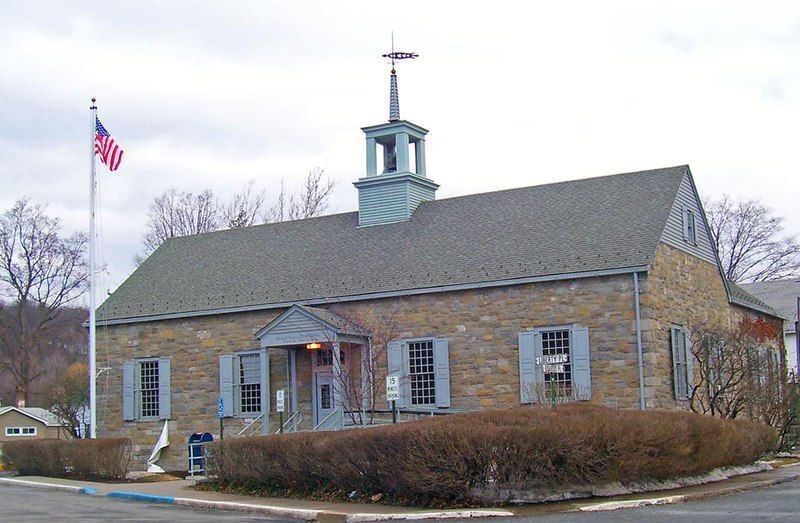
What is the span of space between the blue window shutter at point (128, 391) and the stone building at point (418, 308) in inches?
2.4

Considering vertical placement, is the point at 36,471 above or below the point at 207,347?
below

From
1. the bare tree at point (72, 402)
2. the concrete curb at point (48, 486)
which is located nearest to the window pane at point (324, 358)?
the concrete curb at point (48, 486)

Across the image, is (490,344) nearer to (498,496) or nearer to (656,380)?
(656,380)

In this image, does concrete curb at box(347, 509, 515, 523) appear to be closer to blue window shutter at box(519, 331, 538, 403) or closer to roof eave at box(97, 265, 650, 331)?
blue window shutter at box(519, 331, 538, 403)

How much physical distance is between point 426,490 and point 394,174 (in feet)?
57.8

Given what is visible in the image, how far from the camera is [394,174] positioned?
33.2 metres

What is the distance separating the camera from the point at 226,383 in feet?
103

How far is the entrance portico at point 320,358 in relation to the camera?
2812 centimetres

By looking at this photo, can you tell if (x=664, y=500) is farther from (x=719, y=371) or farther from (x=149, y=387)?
(x=149, y=387)

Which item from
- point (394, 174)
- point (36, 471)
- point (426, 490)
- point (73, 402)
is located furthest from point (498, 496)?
point (73, 402)

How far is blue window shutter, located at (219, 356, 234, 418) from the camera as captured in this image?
3116 cm

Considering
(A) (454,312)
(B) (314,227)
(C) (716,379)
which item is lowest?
(C) (716,379)

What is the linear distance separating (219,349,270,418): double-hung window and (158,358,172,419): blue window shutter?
2180 millimetres

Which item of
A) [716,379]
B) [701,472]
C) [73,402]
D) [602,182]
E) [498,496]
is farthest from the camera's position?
[73,402]
